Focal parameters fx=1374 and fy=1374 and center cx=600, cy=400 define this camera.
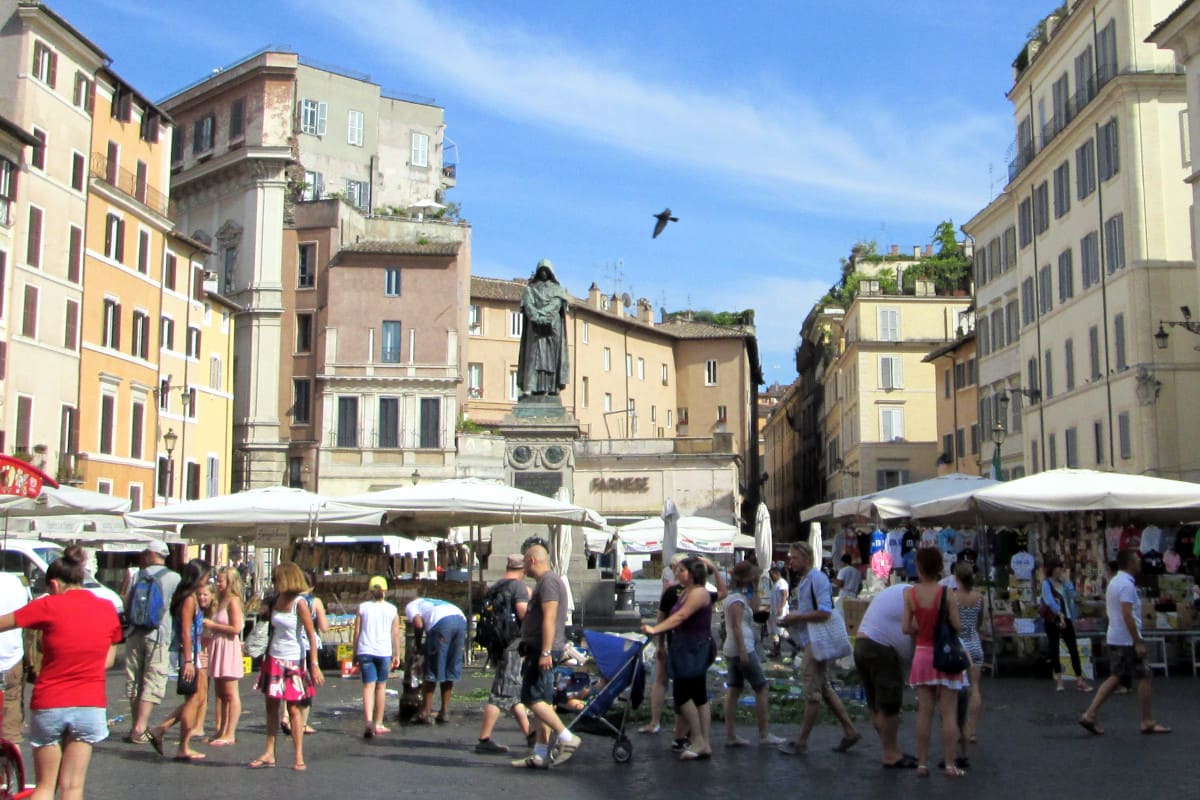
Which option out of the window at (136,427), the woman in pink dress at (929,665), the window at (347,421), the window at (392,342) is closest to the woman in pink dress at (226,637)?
the woman in pink dress at (929,665)

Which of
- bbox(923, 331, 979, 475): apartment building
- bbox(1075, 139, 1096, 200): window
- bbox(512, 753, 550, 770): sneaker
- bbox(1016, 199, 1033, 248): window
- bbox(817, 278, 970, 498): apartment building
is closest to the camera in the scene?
bbox(512, 753, 550, 770): sneaker

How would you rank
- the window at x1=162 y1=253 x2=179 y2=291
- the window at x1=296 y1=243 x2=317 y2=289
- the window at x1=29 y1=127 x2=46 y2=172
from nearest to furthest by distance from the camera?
the window at x1=29 y1=127 x2=46 y2=172 < the window at x1=162 y1=253 x2=179 y2=291 < the window at x1=296 y1=243 x2=317 y2=289

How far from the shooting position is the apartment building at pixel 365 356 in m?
53.5

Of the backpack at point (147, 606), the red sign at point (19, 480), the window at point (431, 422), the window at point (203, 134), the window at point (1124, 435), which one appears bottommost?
the backpack at point (147, 606)

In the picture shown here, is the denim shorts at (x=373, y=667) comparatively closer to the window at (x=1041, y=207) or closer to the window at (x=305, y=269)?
the window at (x=1041, y=207)

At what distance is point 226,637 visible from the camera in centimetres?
1146

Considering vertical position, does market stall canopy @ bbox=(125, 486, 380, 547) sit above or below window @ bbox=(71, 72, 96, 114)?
below

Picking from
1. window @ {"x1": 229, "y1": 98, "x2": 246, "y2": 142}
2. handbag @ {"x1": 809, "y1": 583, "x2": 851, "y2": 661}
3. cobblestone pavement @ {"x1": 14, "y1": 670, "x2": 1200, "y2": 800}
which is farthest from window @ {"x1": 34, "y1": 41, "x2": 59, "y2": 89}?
handbag @ {"x1": 809, "y1": 583, "x2": 851, "y2": 661}

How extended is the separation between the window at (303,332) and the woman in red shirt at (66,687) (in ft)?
159

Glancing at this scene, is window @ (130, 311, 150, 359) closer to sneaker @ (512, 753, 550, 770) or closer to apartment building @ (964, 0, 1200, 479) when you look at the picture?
apartment building @ (964, 0, 1200, 479)

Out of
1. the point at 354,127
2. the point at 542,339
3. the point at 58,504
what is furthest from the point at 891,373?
the point at 58,504

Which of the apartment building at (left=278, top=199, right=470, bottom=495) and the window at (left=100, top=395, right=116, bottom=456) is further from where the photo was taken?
the apartment building at (left=278, top=199, right=470, bottom=495)

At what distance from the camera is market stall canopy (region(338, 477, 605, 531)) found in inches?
728

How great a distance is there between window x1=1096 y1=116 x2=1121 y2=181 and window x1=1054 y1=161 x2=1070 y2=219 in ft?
8.80
